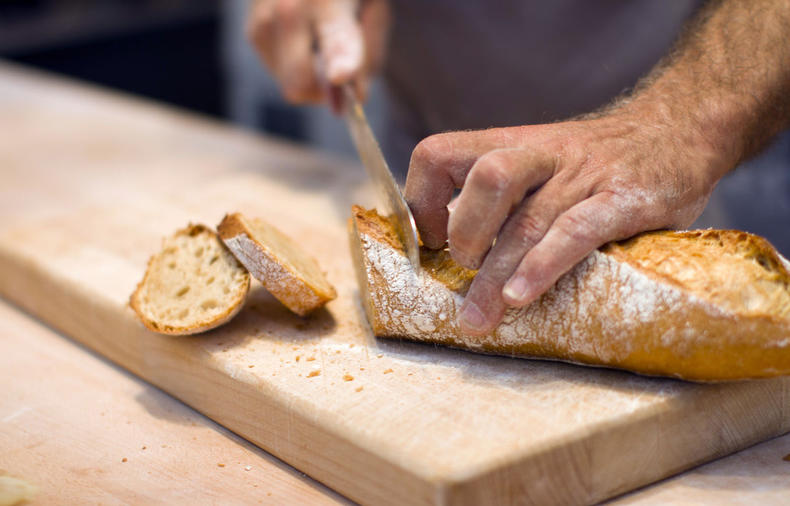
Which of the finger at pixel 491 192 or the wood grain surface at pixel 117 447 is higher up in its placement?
the finger at pixel 491 192

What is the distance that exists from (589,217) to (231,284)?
83cm

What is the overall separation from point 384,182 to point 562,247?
53cm

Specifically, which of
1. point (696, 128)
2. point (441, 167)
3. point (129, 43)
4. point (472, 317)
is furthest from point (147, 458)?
point (129, 43)

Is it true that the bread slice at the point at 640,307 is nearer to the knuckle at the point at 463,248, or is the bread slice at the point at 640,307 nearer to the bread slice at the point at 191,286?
the knuckle at the point at 463,248

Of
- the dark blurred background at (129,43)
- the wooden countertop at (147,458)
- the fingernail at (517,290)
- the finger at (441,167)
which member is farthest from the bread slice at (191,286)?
the dark blurred background at (129,43)

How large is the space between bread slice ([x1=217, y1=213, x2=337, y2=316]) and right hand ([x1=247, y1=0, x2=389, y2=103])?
0.81 metres

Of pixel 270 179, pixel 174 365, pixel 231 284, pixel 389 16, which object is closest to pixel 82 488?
pixel 174 365

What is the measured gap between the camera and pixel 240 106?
630 cm

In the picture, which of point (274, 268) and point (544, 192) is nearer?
point (544, 192)

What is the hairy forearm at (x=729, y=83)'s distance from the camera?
5.25 ft

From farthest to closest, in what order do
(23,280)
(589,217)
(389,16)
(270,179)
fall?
(389,16), (270,179), (23,280), (589,217)

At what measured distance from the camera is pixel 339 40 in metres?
2.45

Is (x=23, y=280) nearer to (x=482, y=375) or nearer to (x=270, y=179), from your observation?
(x=270, y=179)

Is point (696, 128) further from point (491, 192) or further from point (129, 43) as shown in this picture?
point (129, 43)
